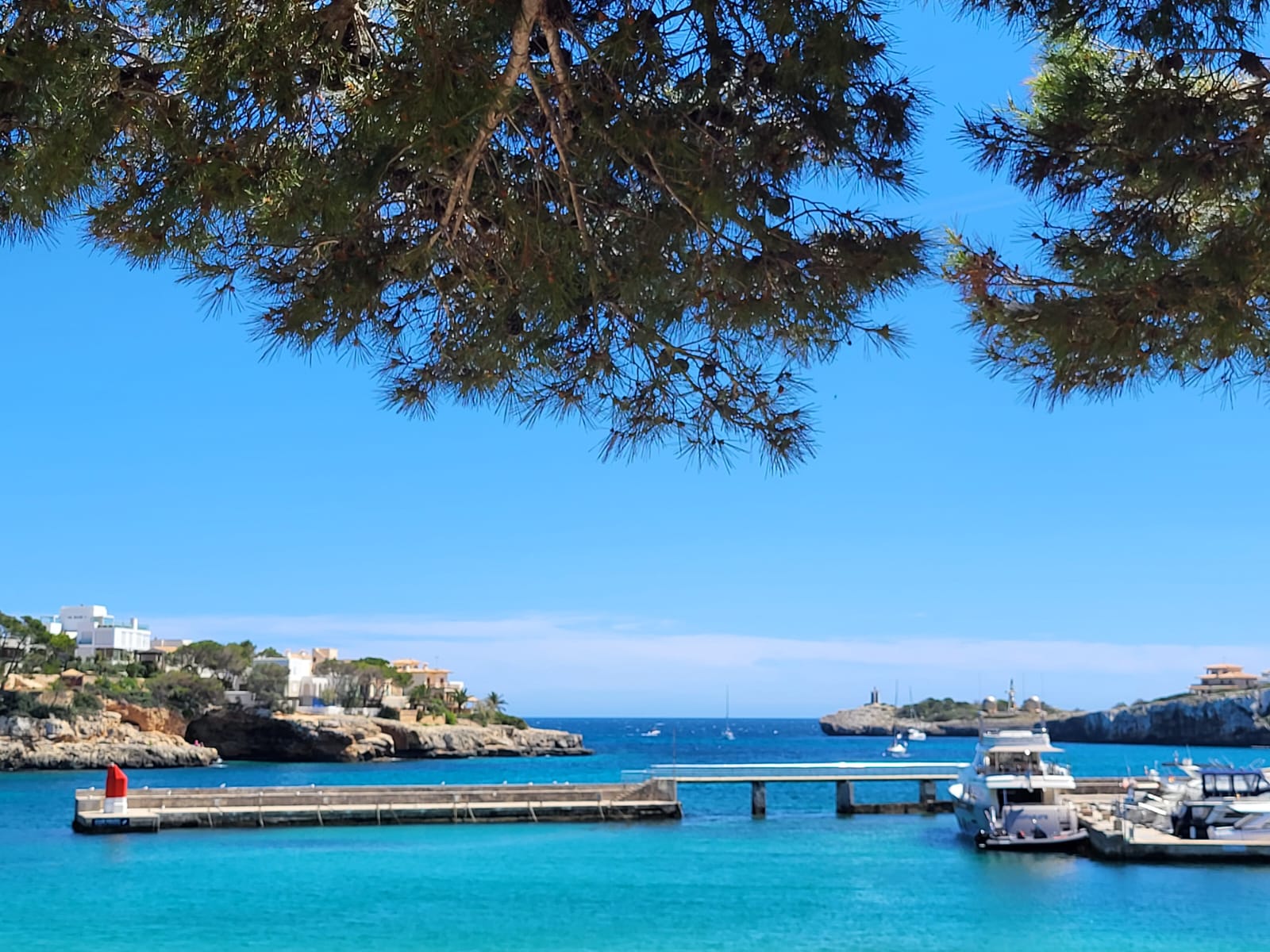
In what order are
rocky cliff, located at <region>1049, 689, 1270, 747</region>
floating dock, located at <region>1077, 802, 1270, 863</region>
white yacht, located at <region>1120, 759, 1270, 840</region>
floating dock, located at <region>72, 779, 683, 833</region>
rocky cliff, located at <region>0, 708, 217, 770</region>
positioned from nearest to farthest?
1. floating dock, located at <region>1077, 802, 1270, 863</region>
2. white yacht, located at <region>1120, 759, 1270, 840</region>
3. floating dock, located at <region>72, 779, 683, 833</region>
4. rocky cliff, located at <region>0, 708, 217, 770</region>
5. rocky cliff, located at <region>1049, 689, 1270, 747</region>

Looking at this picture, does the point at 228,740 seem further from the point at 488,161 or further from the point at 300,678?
the point at 488,161

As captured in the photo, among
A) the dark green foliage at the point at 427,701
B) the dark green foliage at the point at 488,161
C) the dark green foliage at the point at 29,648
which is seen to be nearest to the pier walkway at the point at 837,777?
the dark green foliage at the point at 488,161

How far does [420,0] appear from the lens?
3.55 meters

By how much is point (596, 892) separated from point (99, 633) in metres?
69.2

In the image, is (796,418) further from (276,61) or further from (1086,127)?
(276,61)

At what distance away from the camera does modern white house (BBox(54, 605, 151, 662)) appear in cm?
7812

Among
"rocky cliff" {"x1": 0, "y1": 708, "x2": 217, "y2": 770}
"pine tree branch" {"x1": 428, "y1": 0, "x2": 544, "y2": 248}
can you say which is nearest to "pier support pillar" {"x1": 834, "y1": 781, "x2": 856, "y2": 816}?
"pine tree branch" {"x1": 428, "y1": 0, "x2": 544, "y2": 248}

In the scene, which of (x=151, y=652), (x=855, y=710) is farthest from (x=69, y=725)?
(x=855, y=710)

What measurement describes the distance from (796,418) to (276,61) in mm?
2421

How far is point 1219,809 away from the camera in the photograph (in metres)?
23.1

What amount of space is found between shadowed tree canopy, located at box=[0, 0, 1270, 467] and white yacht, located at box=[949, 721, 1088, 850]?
2110 centimetres

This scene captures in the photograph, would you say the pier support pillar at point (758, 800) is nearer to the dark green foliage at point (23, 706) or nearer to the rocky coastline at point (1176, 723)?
the dark green foliage at point (23, 706)

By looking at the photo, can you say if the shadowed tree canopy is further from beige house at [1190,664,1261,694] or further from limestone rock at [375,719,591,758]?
beige house at [1190,664,1261,694]

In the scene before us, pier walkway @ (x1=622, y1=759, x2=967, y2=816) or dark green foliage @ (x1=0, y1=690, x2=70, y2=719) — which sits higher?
dark green foliage @ (x1=0, y1=690, x2=70, y2=719)
